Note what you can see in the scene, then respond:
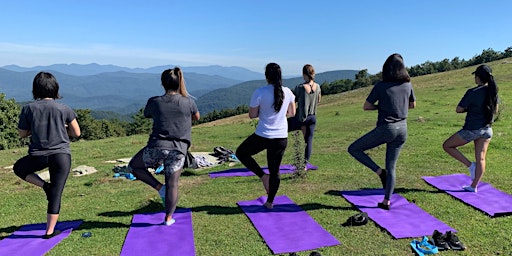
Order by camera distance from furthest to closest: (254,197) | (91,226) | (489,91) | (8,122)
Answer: (8,122) < (254,197) < (489,91) < (91,226)

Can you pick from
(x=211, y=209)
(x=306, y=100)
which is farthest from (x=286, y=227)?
(x=306, y=100)

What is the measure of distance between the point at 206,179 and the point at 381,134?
5165 mm

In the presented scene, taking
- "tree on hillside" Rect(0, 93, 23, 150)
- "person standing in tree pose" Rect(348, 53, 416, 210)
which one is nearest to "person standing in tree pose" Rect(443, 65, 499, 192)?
"person standing in tree pose" Rect(348, 53, 416, 210)

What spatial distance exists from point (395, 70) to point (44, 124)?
5.66 meters

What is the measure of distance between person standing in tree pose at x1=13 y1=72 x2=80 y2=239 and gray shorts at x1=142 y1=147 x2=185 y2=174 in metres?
1.17

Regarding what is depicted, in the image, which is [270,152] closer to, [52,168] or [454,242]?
[454,242]

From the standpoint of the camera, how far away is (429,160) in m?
10.9

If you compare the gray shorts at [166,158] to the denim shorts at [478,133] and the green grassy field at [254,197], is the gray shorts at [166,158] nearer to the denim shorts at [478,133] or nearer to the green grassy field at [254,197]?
the green grassy field at [254,197]

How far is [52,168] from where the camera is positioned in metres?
5.56

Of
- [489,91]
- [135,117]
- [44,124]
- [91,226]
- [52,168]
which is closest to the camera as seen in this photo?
[44,124]

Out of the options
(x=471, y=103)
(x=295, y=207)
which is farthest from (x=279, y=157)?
(x=471, y=103)

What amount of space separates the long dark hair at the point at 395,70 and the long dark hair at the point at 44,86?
5.32 m

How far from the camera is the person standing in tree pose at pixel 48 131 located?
5.38 m

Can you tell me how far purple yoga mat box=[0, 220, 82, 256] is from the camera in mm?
5449
